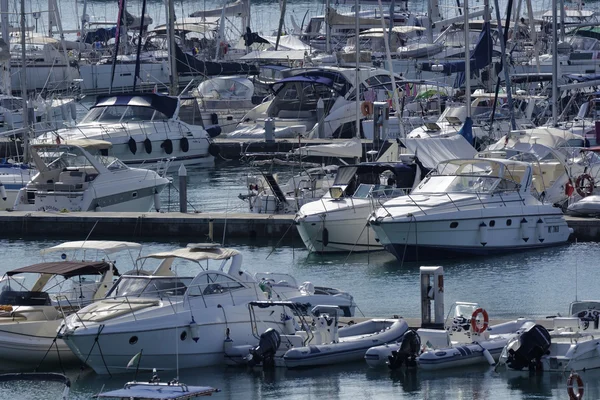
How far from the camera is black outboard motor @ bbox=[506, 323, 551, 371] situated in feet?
79.6

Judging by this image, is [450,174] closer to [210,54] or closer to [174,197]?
[174,197]

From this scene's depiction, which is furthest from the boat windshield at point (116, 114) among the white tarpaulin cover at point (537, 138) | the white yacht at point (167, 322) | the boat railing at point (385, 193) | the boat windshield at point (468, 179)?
the white yacht at point (167, 322)

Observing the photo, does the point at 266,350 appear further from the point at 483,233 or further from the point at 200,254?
the point at 483,233

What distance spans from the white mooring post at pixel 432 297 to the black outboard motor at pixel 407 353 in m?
1.24

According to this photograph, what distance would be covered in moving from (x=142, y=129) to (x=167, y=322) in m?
30.3

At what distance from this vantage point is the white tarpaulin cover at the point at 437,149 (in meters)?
42.9

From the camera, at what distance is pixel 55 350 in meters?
25.3

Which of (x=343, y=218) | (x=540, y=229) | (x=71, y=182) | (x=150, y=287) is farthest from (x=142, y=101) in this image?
(x=150, y=287)

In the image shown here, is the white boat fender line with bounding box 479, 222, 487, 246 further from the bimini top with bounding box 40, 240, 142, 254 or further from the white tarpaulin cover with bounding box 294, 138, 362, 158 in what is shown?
the bimini top with bounding box 40, 240, 142, 254

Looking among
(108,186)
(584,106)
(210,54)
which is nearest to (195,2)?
(210,54)

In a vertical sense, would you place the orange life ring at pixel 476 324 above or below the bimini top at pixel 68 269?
below

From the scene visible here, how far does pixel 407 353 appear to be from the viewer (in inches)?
979

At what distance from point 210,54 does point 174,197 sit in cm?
3920

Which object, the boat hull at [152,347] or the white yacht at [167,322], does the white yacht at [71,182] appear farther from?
the boat hull at [152,347]
